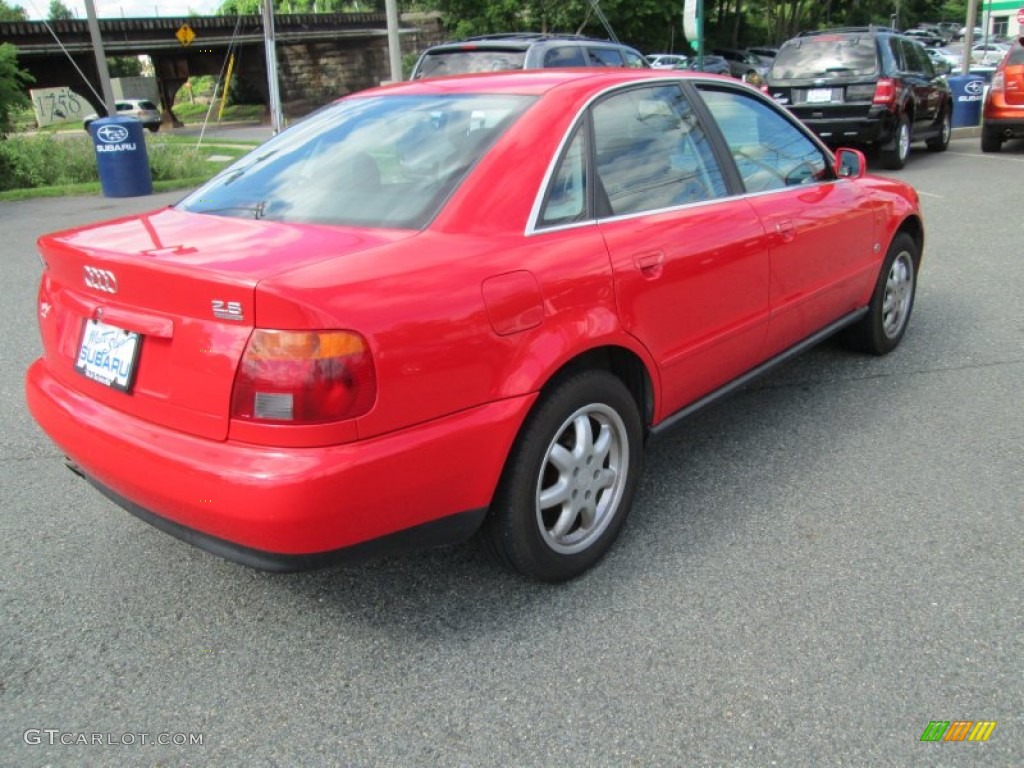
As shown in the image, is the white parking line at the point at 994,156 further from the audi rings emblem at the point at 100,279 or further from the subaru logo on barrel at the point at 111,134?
the audi rings emblem at the point at 100,279

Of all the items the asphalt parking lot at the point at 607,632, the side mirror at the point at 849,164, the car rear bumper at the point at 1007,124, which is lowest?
the asphalt parking lot at the point at 607,632

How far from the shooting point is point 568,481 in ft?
9.59

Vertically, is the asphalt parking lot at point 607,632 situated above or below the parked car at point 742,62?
below

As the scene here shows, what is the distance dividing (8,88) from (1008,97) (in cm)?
1600

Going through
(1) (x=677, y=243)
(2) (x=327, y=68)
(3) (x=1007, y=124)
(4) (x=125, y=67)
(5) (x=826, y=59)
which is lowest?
(3) (x=1007, y=124)

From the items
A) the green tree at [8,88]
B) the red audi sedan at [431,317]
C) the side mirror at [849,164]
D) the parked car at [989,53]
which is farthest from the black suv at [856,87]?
the parked car at [989,53]

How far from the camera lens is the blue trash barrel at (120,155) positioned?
1313cm

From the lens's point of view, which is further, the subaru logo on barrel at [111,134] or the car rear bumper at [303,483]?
the subaru logo on barrel at [111,134]

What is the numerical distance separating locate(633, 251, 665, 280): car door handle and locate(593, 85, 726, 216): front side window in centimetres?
18

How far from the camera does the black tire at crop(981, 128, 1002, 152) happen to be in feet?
44.7

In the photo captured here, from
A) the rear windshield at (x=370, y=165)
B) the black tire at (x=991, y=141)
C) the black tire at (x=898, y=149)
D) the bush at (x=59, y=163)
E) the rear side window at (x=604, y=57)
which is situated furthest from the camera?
the bush at (x=59, y=163)

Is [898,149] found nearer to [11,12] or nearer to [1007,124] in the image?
[1007,124]

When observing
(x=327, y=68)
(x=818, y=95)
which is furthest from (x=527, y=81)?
(x=327, y=68)

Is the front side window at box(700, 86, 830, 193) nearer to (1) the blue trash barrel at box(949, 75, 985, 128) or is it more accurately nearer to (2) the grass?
(2) the grass
